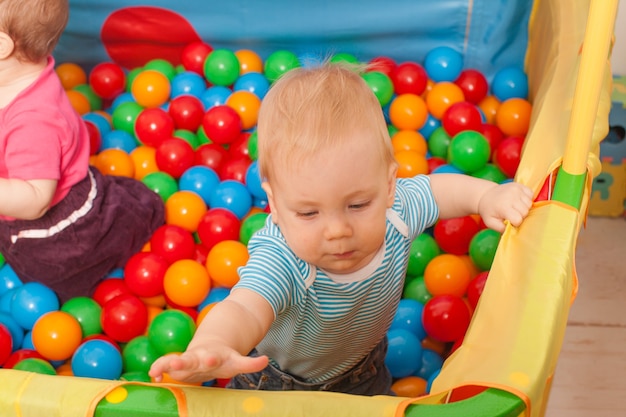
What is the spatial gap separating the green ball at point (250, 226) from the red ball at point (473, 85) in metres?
0.62

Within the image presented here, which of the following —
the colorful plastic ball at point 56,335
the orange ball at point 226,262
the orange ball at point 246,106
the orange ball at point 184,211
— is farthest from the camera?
the orange ball at point 246,106

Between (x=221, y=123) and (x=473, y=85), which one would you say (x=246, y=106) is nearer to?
(x=221, y=123)

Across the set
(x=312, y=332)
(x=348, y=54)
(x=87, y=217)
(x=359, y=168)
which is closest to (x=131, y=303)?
(x=87, y=217)

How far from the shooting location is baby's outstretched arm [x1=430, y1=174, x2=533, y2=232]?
0.92 metres

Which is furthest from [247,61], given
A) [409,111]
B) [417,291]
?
[417,291]

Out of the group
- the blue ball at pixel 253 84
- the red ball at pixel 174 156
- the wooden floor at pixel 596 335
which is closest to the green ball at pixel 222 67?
the blue ball at pixel 253 84

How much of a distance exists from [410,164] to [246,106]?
0.42 meters

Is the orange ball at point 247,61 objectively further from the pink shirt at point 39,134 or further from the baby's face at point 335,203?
the baby's face at point 335,203

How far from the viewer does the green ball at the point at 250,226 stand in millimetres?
1491

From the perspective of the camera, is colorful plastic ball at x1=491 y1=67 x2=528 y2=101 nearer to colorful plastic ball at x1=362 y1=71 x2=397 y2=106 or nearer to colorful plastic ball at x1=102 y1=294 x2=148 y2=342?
colorful plastic ball at x1=362 y1=71 x2=397 y2=106

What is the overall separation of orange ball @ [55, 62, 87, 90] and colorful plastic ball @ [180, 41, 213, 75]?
10.3 inches

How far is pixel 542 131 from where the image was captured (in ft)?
3.59

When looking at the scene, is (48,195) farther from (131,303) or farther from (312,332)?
(312,332)

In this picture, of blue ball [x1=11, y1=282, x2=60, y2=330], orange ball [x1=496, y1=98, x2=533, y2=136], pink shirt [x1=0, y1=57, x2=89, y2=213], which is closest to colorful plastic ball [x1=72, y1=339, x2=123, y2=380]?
blue ball [x1=11, y1=282, x2=60, y2=330]
